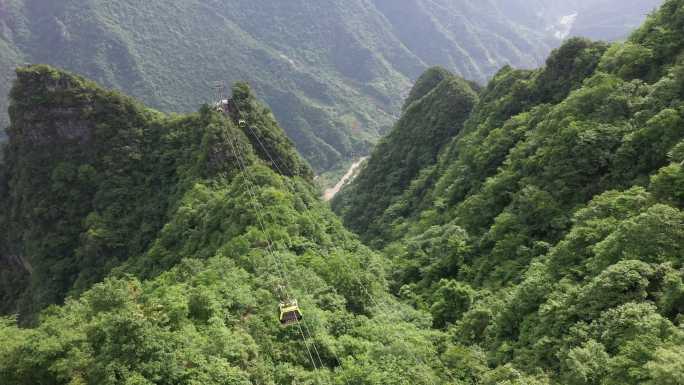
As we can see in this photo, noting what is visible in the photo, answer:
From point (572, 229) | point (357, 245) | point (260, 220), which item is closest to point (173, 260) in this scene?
point (260, 220)

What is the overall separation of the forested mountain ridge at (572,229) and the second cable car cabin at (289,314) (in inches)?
426

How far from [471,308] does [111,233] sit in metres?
39.5

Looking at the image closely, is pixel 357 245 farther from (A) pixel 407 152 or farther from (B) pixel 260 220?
(A) pixel 407 152

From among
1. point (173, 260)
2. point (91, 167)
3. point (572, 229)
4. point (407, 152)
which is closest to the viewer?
point (572, 229)

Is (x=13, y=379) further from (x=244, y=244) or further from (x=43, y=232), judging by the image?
(x=43, y=232)

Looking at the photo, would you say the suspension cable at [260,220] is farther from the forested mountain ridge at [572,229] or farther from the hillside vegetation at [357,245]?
the forested mountain ridge at [572,229]

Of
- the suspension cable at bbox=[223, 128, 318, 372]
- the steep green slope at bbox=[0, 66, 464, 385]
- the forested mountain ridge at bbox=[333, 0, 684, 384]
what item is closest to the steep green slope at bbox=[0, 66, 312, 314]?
the steep green slope at bbox=[0, 66, 464, 385]

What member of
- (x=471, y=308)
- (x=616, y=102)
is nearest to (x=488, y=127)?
(x=616, y=102)

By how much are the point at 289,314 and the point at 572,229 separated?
21083mm

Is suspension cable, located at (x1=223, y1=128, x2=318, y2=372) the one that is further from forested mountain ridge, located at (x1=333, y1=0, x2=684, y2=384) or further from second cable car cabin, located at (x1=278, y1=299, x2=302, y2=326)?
forested mountain ridge, located at (x1=333, y1=0, x2=684, y2=384)

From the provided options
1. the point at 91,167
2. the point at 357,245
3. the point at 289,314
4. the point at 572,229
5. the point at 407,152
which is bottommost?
the point at 91,167

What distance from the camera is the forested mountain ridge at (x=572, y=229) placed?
76.0 ft

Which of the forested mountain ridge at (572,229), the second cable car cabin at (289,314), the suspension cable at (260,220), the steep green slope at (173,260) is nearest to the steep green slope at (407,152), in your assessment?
the forested mountain ridge at (572,229)

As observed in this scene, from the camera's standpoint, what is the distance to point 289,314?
2686 centimetres
